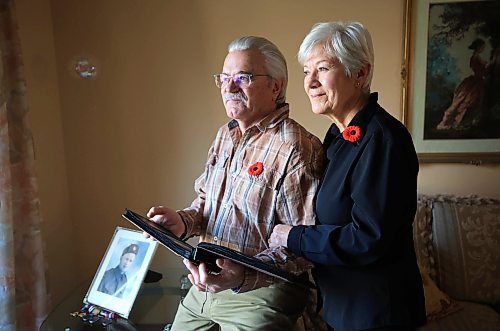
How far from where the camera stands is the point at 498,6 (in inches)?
73.7

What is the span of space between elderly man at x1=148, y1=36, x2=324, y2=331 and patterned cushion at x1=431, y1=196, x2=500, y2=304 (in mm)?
856

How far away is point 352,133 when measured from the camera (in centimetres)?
99

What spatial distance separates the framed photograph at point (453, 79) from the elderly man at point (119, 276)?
4.39 feet

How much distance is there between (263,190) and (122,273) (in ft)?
2.54

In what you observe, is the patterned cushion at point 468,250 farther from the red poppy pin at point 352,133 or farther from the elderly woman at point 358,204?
the red poppy pin at point 352,133

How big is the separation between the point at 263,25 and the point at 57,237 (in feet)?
4.55

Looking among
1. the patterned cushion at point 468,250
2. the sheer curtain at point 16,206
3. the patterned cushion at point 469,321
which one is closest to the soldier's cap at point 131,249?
the sheer curtain at point 16,206

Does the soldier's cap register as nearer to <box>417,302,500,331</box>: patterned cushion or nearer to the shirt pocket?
the shirt pocket

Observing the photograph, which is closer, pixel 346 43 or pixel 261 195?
pixel 346 43

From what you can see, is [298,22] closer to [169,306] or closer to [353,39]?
[353,39]

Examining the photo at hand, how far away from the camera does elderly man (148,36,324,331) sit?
1.13 meters

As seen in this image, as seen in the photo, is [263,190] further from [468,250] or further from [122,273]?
[468,250]

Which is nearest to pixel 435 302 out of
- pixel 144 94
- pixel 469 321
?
pixel 469 321

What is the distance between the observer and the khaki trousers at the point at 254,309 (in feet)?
3.80
